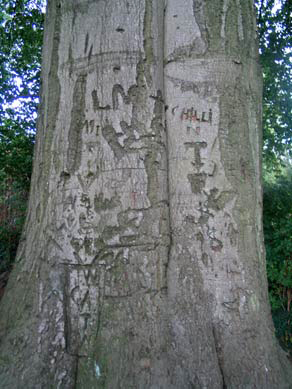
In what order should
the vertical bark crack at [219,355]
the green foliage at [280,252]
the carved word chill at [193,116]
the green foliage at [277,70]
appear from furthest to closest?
the green foliage at [277,70] < the green foliage at [280,252] < the carved word chill at [193,116] < the vertical bark crack at [219,355]

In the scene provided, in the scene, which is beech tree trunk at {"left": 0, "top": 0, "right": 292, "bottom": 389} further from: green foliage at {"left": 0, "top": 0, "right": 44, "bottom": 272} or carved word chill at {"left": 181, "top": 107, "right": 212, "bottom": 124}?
green foliage at {"left": 0, "top": 0, "right": 44, "bottom": 272}

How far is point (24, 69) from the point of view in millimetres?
7789

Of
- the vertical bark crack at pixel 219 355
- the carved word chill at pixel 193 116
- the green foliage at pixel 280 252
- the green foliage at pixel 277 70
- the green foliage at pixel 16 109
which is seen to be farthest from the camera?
the green foliage at pixel 277 70

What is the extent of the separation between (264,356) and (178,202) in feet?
3.17

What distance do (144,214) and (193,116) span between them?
69cm

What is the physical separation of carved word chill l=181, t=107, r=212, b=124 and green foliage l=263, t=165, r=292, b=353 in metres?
3.62

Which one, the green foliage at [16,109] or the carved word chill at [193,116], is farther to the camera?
the green foliage at [16,109]

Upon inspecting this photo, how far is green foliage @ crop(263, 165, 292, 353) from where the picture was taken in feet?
16.9

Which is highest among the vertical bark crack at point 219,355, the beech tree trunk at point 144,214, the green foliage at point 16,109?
the green foliage at point 16,109

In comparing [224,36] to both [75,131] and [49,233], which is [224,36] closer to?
[75,131]

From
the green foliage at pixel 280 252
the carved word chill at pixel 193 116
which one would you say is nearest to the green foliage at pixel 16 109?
the green foliage at pixel 280 252

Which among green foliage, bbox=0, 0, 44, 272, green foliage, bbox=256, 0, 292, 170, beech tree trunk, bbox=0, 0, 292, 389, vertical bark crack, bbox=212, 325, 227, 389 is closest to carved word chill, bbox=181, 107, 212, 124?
beech tree trunk, bbox=0, 0, 292, 389

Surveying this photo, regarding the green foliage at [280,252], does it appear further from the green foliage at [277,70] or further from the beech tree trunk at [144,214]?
the beech tree trunk at [144,214]

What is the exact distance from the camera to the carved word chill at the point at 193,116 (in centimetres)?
244
